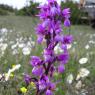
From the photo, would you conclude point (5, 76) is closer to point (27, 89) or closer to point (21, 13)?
point (27, 89)

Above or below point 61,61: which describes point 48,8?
above

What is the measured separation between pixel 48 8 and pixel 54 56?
0.24 metres

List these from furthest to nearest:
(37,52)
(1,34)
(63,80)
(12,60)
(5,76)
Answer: (1,34), (37,52), (12,60), (63,80), (5,76)

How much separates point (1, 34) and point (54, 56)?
688 cm

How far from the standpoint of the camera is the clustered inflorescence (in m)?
2.12

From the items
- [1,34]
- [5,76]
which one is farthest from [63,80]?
[1,34]

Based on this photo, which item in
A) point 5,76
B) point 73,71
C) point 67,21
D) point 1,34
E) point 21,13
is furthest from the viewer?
point 21,13

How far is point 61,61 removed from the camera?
219cm

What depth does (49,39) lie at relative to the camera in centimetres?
215

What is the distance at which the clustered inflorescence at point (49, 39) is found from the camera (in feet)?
6.95

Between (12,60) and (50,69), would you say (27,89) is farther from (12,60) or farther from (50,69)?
(12,60)

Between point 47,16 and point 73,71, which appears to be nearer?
point 47,16

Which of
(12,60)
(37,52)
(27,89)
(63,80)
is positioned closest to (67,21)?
(27,89)

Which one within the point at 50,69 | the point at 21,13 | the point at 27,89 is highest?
the point at 50,69
